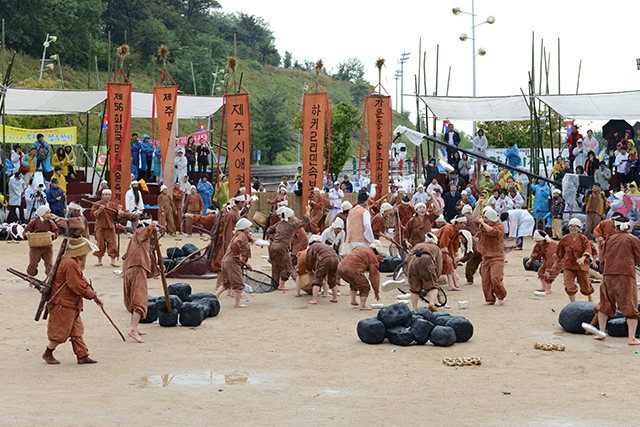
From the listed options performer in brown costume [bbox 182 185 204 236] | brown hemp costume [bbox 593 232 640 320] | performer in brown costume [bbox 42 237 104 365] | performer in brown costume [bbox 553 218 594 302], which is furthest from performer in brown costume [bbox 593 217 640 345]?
performer in brown costume [bbox 182 185 204 236]

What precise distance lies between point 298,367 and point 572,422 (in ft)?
9.86

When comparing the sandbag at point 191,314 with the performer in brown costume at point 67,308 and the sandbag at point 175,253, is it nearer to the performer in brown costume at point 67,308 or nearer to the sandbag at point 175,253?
the performer in brown costume at point 67,308

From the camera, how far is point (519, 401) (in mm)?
6340

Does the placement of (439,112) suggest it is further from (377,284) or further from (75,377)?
(75,377)

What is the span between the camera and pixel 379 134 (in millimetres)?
19469

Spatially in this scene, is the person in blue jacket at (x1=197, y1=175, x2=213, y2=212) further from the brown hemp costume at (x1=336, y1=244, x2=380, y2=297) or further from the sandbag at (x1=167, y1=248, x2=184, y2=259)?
the brown hemp costume at (x1=336, y1=244, x2=380, y2=297)

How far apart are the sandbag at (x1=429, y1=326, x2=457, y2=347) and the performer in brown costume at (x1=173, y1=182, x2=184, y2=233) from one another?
14.4m

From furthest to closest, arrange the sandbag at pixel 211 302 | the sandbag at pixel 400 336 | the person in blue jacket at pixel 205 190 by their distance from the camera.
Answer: the person in blue jacket at pixel 205 190 < the sandbag at pixel 211 302 < the sandbag at pixel 400 336

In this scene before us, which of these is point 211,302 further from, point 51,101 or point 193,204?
point 51,101

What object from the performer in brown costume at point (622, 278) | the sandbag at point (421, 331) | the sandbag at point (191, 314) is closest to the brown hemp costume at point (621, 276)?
the performer in brown costume at point (622, 278)

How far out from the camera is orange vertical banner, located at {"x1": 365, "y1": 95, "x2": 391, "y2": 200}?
63.1ft

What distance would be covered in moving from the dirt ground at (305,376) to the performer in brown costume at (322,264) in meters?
0.79

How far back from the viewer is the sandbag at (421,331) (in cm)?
873

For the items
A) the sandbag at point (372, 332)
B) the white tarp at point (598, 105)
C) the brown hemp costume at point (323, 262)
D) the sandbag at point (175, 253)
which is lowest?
the sandbag at point (372, 332)
